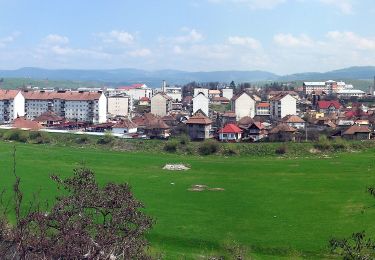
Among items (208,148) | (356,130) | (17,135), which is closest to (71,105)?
Answer: (17,135)

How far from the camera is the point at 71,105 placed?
6850 cm

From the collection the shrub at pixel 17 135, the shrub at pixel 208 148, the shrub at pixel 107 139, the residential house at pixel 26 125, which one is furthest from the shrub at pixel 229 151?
the residential house at pixel 26 125

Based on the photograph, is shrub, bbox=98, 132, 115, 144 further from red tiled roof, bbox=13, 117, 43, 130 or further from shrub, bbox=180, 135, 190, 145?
red tiled roof, bbox=13, 117, 43, 130

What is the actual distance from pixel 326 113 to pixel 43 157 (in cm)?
4037

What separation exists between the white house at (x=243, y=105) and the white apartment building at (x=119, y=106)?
1745cm

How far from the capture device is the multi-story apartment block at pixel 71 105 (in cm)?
6606

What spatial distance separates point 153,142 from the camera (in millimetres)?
46625

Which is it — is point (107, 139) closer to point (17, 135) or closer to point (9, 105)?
point (17, 135)

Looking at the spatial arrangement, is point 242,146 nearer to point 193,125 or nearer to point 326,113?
point 193,125

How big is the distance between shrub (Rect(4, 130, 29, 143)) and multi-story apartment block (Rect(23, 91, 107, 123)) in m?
14.3

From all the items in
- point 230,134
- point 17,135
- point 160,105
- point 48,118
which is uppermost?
point 160,105

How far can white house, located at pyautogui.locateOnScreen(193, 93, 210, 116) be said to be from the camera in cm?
7006

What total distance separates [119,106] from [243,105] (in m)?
19.3

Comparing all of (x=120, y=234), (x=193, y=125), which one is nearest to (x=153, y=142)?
(x=193, y=125)
